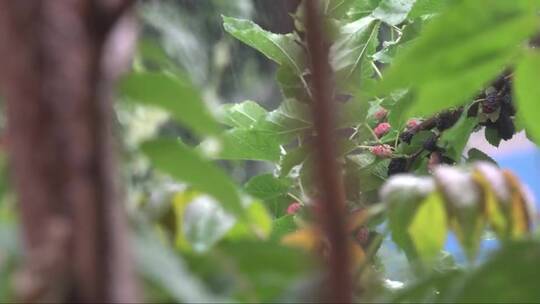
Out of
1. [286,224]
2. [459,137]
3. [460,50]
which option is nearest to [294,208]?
[286,224]

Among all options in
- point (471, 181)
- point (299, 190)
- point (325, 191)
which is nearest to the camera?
point (325, 191)

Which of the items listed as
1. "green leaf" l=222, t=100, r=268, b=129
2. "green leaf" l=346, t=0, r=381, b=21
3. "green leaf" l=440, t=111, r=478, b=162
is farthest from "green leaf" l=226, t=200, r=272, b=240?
"green leaf" l=346, t=0, r=381, b=21

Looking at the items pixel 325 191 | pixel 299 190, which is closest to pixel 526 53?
pixel 325 191

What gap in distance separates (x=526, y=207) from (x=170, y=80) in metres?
0.10

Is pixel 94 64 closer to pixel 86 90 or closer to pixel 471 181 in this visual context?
pixel 86 90

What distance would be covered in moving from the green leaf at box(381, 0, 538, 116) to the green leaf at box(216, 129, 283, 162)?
1.24 feet

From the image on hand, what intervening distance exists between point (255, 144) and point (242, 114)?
0.06 m

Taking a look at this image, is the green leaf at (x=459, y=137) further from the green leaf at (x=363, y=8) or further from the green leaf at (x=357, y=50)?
the green leaf at (x=363, y=8)

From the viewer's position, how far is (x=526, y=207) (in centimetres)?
23

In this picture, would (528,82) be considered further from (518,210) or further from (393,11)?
(393,11)

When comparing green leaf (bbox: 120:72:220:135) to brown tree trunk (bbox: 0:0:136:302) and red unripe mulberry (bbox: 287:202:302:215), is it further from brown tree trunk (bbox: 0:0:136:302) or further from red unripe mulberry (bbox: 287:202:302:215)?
red unripe mulberry (bbox: 287:202:302:215)

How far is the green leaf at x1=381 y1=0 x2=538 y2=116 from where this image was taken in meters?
0.21

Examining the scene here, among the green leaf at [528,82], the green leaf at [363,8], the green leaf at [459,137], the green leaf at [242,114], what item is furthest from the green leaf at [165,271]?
the green leaf at [363,8]

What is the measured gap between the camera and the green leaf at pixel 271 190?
2.01 ft
